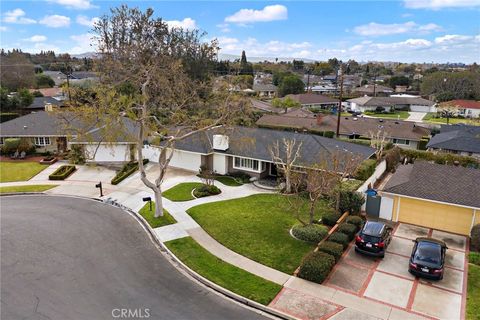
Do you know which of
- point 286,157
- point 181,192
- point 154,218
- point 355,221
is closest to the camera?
point 355,221

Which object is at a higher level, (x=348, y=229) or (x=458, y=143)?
(x=458, y=143)

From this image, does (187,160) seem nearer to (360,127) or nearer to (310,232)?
(310,232)

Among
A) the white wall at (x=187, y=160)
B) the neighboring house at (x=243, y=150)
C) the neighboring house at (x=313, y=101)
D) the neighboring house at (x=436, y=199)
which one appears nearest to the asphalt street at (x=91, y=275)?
the white wall at (x=187, y=160)

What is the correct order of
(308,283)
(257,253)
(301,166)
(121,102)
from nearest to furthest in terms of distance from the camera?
(308,283) → (257,253) → (121,102) → (301,166)

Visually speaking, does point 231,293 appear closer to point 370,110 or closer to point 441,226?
point 441,226

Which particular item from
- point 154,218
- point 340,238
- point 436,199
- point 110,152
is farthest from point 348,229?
point 110,152

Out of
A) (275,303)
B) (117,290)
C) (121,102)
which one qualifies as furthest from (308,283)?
(121,102)
